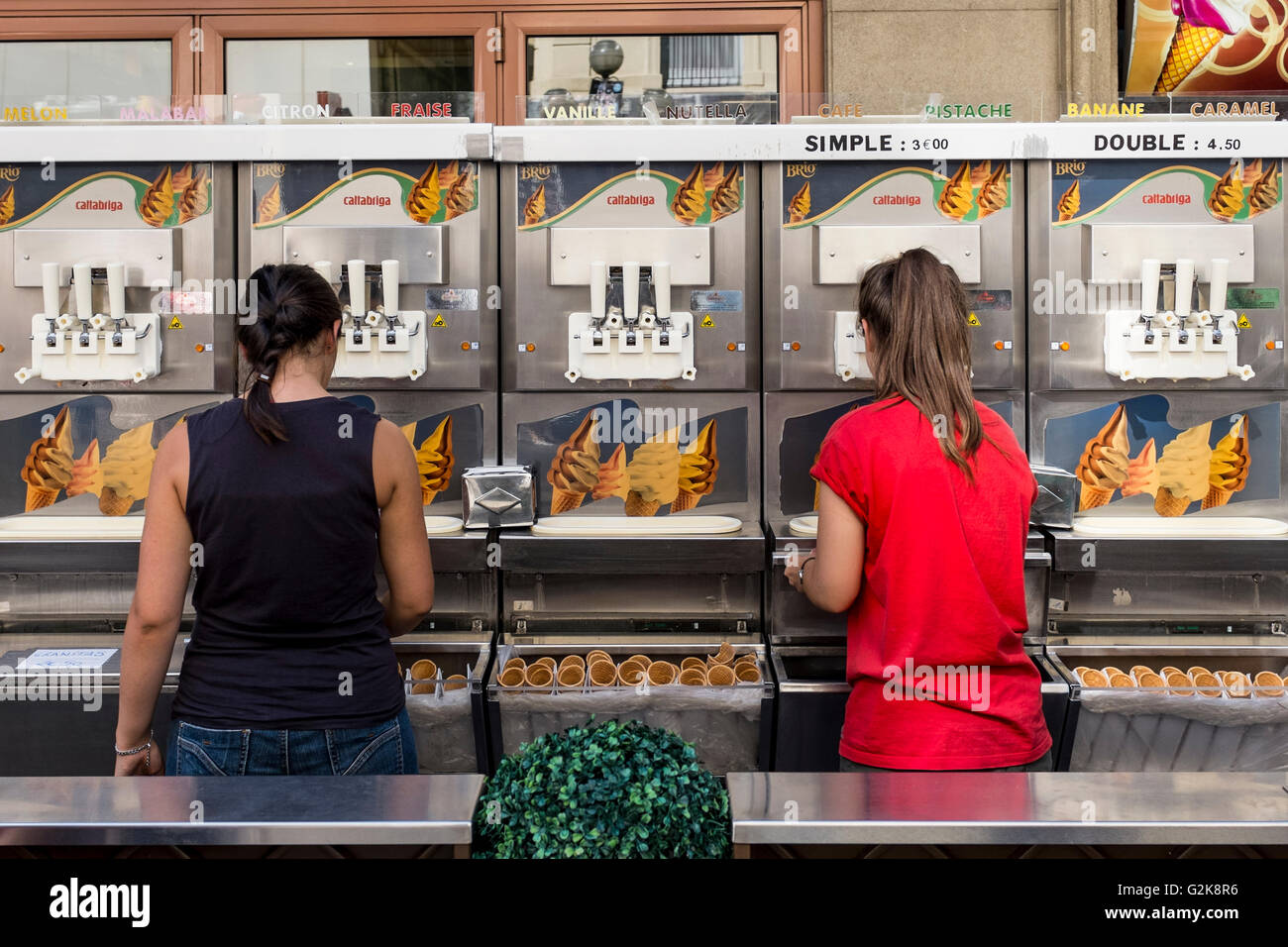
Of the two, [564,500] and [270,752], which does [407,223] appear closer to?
[564,500]

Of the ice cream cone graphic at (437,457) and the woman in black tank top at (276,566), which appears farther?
the ice cream cone graphic at (437,457)

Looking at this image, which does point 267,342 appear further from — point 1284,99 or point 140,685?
point 1284,99

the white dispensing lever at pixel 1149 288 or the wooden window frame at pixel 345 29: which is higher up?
the wooden window frame at pixel 345 29

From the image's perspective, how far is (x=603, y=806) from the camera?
141 cm

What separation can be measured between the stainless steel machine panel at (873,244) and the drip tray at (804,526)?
15.3 inches

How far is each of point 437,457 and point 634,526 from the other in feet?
2.02

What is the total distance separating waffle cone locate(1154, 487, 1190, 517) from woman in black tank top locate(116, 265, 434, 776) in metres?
2.28

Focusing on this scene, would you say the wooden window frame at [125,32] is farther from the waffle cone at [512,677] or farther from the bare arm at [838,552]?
the bare arm at [838,552]

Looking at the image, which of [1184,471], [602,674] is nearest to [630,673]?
[602,674]

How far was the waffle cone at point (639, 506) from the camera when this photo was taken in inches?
133

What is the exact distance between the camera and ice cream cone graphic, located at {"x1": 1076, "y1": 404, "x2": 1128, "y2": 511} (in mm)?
3342

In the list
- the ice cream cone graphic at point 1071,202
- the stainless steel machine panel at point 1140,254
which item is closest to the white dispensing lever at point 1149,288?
the stainless steel machine panel at point 1140,254

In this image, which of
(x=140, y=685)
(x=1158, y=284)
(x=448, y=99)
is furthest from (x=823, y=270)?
(x=140, y=685)

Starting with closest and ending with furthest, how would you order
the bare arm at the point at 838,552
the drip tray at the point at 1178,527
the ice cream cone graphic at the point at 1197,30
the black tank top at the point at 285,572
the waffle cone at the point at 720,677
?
the black tank top at the point at 285,572 < the bare arm at the point at 838,552 < the waffle cone at the point at 720,677 < the drip tray at the point at 1178,527 < the ice cream cone graphic at the point at 1197,30
